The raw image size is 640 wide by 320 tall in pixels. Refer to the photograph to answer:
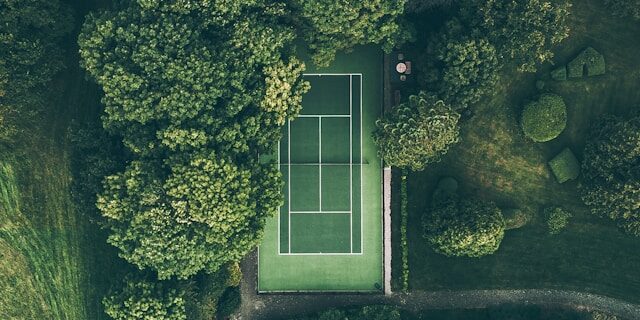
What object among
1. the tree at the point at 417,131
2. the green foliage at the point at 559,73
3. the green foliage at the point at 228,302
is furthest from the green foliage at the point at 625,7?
the green foliage at the point at 228,302

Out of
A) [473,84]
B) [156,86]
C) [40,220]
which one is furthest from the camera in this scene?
[40,220]

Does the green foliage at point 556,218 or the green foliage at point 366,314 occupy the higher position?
the green foliage at point 556,218

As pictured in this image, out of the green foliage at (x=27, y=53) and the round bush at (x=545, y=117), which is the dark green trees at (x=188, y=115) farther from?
the round bush at (x=545, y=117)

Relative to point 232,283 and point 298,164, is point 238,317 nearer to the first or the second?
point 232,283

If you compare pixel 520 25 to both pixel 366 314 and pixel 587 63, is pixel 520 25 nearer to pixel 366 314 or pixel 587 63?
pixel 587 63

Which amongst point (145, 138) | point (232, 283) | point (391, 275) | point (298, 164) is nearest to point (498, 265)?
point (391, 275)

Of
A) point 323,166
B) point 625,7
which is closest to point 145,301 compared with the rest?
point 323,166

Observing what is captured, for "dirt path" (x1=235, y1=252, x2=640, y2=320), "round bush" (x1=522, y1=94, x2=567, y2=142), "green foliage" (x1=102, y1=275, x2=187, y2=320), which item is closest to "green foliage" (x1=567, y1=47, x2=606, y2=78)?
"round bush" (x1=522, y1=94, x2=567, y2=142)
